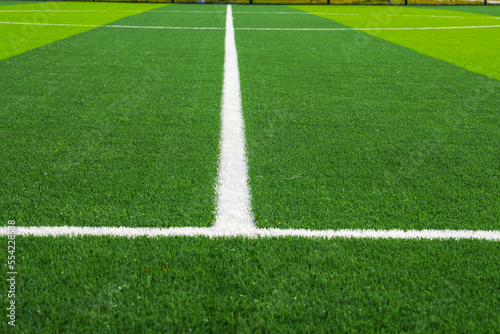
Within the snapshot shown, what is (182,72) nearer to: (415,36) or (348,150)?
(348,150)

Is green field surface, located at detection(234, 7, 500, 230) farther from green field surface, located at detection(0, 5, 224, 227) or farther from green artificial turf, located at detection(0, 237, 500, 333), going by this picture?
green field surface, located at detection(0, 5, 224, 227)

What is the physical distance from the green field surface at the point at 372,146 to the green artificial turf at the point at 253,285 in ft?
0.81

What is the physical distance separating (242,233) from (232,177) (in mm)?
656

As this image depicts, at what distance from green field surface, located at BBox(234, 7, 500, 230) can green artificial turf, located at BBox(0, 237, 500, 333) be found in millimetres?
247

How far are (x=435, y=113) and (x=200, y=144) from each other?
7.30 ft

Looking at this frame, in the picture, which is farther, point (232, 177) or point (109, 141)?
point (109, 141)

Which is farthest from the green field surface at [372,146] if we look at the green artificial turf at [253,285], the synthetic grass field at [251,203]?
the green artificial turf at [253,285]

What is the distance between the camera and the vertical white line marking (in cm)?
208

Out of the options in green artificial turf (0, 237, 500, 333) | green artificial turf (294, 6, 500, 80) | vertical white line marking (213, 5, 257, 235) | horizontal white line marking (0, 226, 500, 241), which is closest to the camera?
green artificial turf (0, 237, 500, 333)

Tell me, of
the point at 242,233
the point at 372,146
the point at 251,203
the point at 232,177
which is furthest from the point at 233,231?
the point at 372,146

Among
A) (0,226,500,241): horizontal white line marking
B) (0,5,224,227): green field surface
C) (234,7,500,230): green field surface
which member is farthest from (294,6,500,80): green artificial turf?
(0,226,500,241): horizontal white line marking

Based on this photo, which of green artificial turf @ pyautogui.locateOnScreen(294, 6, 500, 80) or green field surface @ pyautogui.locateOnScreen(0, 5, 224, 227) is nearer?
green field surface @ pyautogui.locateOnScreen(0, 5, 224, 227)

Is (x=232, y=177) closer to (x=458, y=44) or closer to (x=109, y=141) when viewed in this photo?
(x=109, y=141)

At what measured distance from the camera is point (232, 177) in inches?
102
